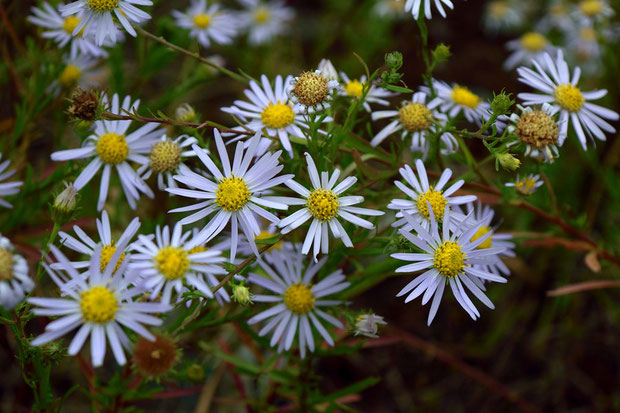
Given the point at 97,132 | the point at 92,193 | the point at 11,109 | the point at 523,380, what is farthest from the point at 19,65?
the point at 523,380

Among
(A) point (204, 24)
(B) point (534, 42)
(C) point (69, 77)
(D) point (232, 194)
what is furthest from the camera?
(B) point (534, 42)

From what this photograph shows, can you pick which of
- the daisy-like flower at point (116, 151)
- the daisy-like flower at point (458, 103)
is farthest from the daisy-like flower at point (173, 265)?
the daisy-like flower at point (458, 103)

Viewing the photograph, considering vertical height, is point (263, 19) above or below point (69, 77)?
above

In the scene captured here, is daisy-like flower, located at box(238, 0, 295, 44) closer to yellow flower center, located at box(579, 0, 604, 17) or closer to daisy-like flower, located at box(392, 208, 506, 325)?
yellow flower center, located at box(579, 0, 604, 17)

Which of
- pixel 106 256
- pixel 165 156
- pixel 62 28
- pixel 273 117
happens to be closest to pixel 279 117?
pixel 273 117

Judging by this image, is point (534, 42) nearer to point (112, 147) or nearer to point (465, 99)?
point (465, 99)

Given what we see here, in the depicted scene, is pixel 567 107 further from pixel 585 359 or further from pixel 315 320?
pixel 585 359

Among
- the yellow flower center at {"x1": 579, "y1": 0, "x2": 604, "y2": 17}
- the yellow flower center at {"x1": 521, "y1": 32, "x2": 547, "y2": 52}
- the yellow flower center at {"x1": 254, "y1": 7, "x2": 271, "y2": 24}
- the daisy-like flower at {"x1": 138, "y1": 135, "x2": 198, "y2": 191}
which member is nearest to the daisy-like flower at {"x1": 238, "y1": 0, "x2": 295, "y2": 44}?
the yellow flower center at {"x1": 254, "y1": 7, "x2": 271, "y2": 24}
